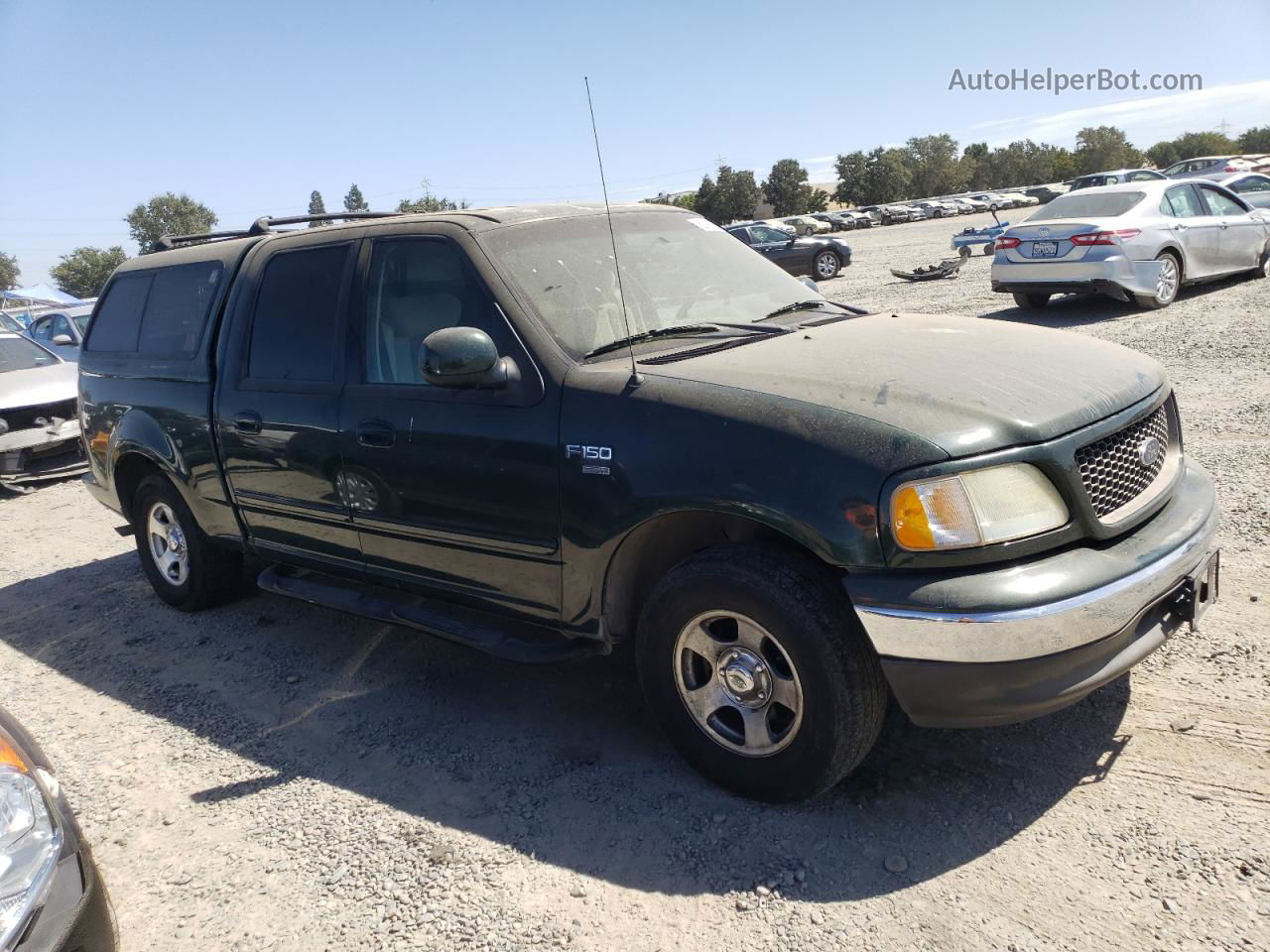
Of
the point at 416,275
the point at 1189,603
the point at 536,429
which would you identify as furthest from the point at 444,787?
the point at 1189,603

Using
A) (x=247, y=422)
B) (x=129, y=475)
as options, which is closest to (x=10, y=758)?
(x=247, y=422)

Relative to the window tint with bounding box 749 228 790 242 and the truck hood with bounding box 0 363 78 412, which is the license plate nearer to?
the truck hood with bounding box 0 363 78 412

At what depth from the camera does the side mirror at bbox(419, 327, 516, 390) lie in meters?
3.21

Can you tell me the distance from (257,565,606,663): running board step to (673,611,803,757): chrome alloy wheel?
0.46 meters

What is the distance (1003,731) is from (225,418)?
366cm

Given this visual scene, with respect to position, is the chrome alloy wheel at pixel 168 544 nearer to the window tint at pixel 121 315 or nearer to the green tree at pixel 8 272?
the window tint at pixel 121 315

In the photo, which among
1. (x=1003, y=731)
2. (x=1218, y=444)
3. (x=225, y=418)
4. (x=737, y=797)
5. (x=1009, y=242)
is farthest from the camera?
(x=1009, y=242)

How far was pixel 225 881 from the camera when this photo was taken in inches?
117

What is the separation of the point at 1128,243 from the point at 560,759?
33.2 feet

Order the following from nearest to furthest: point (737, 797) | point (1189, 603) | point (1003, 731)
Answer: point (1189, 603), point (737, 797), point (1003, 731)

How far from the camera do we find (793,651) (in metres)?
2.72

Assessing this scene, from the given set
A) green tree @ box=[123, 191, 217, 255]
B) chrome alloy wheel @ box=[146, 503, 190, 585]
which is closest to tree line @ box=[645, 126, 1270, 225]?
green tree @ box=[123, 191, 217, 255]

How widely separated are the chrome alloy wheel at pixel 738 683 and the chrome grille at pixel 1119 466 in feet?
3.43

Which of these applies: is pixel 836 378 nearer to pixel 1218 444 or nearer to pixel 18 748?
pixel 18 748
